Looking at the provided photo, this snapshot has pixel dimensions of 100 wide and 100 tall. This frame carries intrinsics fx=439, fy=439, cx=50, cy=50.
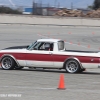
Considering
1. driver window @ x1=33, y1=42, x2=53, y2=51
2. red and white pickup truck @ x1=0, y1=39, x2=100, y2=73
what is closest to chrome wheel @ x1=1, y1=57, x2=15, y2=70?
red and white pickup truck @ x1=0, y1=39, x2=100, y2=73

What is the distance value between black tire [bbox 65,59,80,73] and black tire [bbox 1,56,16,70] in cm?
246

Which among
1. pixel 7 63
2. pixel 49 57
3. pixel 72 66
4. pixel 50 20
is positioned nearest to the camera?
pixel 72 66

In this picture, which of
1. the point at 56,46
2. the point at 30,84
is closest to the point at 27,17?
the point at 56,46

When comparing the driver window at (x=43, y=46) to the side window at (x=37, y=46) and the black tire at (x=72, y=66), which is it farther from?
the black tire at (x=72, y=66)

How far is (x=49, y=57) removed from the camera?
19359 millimetres

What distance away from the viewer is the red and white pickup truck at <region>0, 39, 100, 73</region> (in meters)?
Answer: 18.9

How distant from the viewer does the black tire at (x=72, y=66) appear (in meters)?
19.0

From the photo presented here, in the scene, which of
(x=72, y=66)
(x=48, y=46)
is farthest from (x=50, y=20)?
(x=72, y=66)

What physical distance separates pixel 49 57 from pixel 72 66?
110 centimetres

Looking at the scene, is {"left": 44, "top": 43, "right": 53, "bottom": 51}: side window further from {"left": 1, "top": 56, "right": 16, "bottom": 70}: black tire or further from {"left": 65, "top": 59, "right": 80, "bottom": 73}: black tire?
{"left": 1, "top": 56, "right": 16, "bottom": 70}: black tire

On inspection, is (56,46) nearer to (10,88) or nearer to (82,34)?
(10,88)

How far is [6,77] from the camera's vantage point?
16516 mm

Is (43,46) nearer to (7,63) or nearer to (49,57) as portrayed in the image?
(49,57)

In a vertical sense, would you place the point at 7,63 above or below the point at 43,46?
below
